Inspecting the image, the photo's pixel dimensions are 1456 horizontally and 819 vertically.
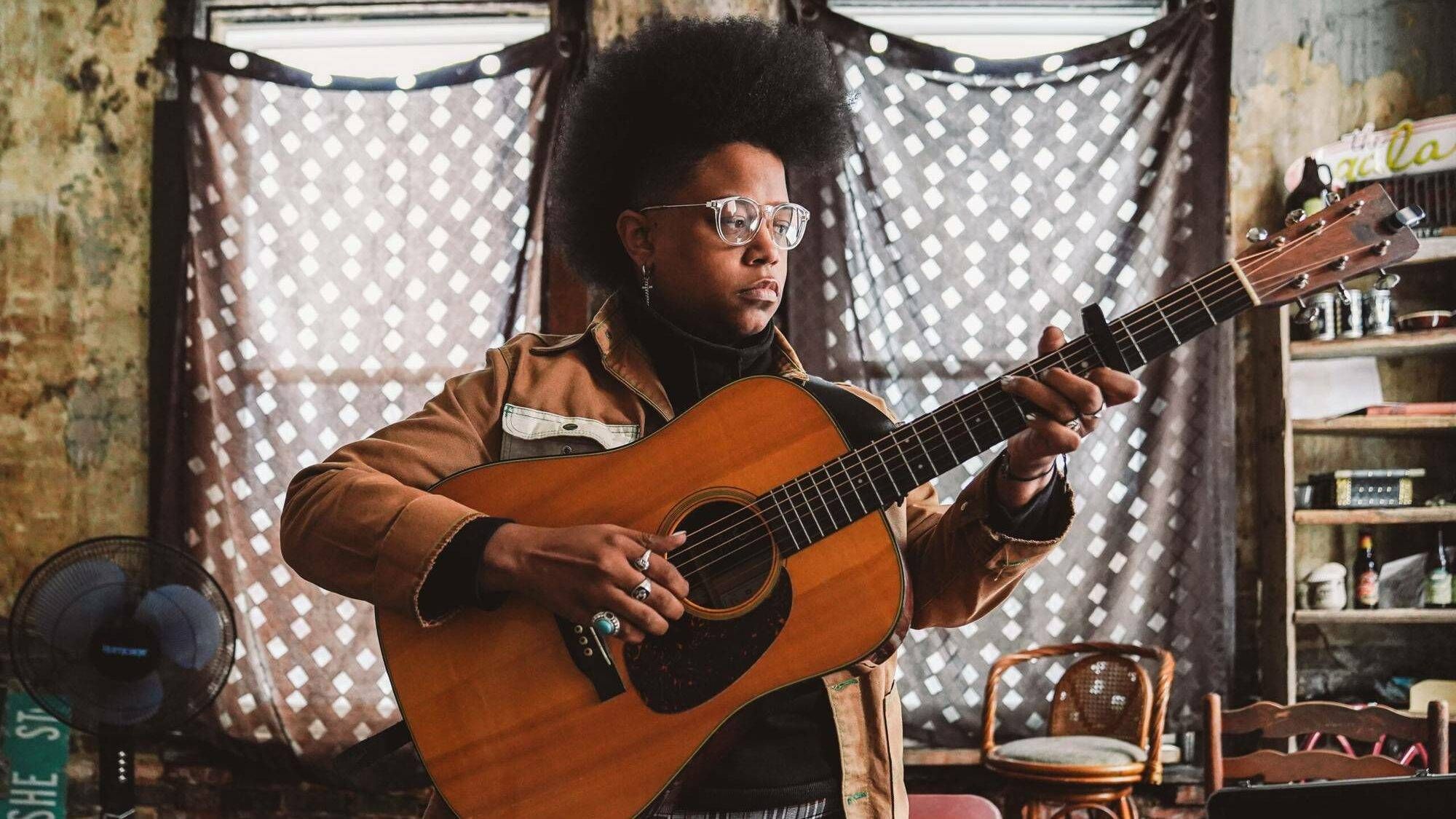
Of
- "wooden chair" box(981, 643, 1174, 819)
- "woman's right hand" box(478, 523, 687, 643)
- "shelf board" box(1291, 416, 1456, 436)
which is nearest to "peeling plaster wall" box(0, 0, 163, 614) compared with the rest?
"woman's right hand" box(478, 523, 687, 643)

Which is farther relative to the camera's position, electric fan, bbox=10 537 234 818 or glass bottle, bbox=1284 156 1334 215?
glass bottle, bbox=1284 156 1334 215

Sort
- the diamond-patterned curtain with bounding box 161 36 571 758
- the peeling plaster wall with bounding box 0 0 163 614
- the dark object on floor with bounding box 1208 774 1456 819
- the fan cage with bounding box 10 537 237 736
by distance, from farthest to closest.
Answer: the peeling plaster wall with bounding box 0 0 163 614
the diamond-patterned curtain with bounding box 161 36 571 758
the fan cage with bounding box 10 537 237 736
the dark object on floor with bounding box 1208 774 1456 819

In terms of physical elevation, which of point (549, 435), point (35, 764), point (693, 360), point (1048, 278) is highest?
point (1048, 278)

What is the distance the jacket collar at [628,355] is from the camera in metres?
1.48

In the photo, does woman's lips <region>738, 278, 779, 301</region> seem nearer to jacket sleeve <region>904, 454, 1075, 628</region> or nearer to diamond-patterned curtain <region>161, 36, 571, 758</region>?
jacket sleeve <region>904, 454, 1075, 628</region>

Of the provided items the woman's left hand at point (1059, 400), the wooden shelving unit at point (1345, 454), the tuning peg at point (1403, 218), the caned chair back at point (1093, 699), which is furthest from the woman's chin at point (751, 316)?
the wooden shelving unit at point (1345, 454)

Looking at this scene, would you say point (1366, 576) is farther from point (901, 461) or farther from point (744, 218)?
point (744, 218)

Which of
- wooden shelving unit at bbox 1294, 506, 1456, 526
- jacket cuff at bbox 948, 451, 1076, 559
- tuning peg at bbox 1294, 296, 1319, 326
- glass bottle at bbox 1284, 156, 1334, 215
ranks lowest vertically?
wooden shelving unit at bbox 1294, 506, 1456, 526

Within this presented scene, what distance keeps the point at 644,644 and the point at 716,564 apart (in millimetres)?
135

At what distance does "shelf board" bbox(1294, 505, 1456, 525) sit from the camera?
316cm

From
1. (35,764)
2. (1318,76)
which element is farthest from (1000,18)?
(35,764)

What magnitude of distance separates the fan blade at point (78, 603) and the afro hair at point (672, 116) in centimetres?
168

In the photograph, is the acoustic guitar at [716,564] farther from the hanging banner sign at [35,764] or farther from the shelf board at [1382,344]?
the hanging banner sign at [35,764]

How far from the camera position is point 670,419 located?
146cm
